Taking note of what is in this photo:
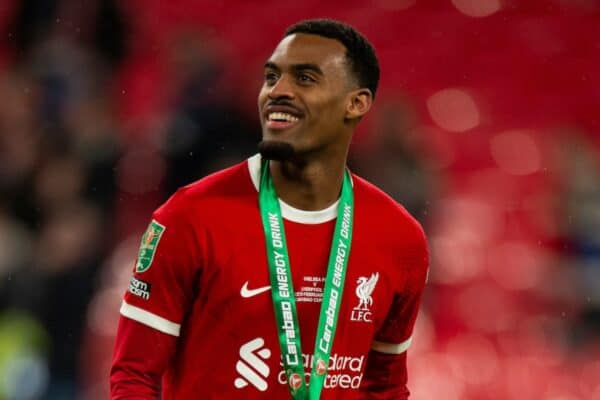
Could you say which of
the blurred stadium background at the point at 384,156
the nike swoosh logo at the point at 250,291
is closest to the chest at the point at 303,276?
the nike swoosh logo at the point at 250,291

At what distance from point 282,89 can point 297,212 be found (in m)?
0.31

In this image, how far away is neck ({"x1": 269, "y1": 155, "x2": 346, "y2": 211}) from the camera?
9.87 feet

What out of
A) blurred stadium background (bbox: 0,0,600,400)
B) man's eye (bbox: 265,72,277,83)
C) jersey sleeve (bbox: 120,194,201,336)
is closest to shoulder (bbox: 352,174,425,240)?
man's eye (bbox: 265,72,277,83)

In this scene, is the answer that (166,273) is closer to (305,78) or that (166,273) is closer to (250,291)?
(250,291)

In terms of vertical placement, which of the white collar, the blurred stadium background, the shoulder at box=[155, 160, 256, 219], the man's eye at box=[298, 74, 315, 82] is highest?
the man's eye at box=[298, 74, 315, 82]

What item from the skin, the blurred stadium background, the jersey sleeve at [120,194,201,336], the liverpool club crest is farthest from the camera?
the blurred stadium background

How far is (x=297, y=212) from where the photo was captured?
9.89ft

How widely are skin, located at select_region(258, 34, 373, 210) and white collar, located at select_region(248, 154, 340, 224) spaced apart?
0.01m

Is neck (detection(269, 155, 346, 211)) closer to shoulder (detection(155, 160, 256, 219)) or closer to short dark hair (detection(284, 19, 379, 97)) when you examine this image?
shoulder (detection(155, 160, 256, 219))

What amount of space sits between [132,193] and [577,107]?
3.11m

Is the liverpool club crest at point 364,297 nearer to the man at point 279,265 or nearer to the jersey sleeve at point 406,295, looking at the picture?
the man at point 279,265

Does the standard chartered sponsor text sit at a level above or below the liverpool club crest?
below

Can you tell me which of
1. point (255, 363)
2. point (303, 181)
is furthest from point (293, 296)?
point (303, 181)

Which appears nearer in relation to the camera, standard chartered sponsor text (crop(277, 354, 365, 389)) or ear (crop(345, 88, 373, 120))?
standard chartered sponsor text (crop(277, 354, 365, 389))
